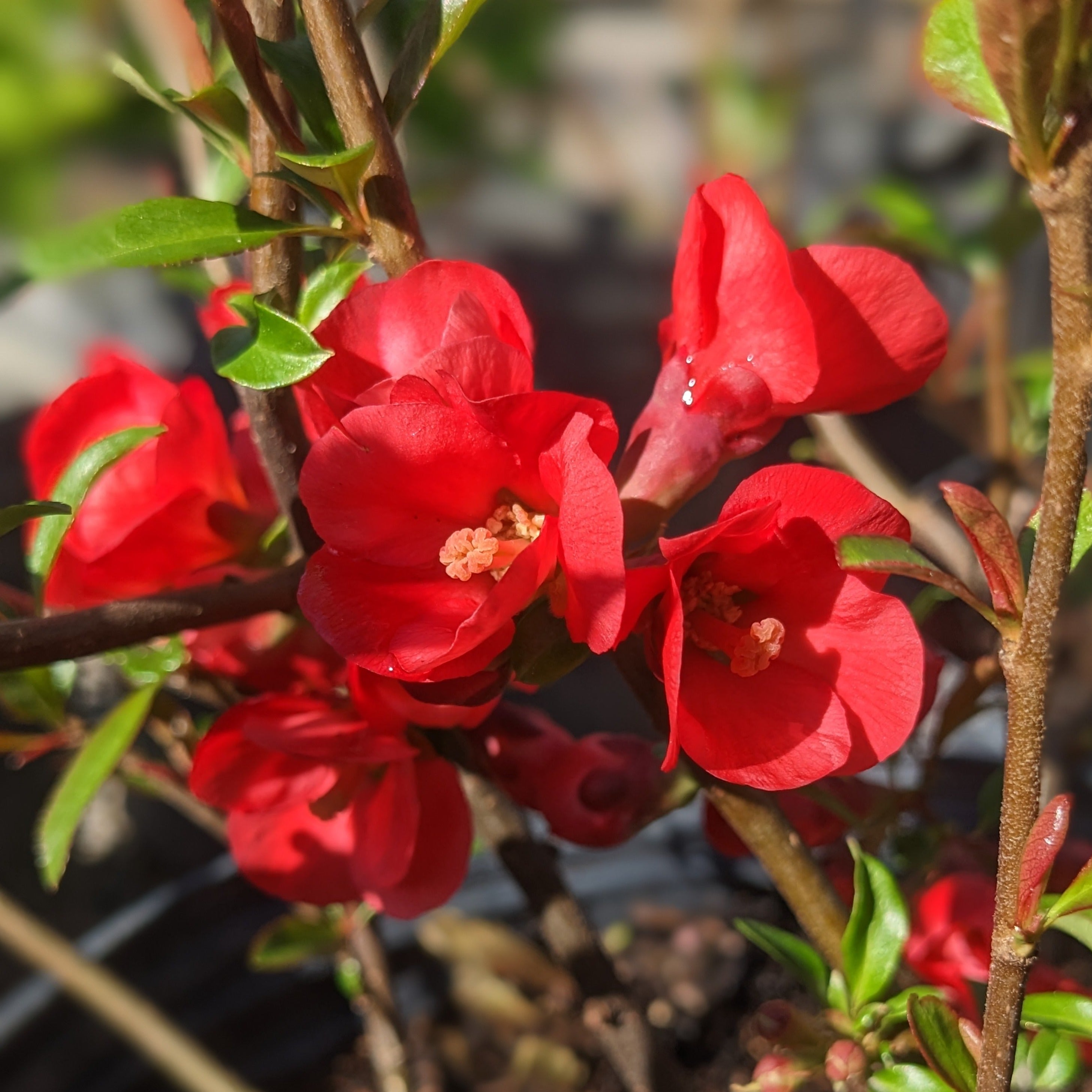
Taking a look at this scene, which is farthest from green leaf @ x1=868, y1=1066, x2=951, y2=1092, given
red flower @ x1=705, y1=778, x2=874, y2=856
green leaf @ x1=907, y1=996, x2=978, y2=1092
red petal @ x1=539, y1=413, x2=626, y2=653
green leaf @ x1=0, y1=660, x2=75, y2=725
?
green leaf @ x1=0, y1=660, x2=75, y2=725

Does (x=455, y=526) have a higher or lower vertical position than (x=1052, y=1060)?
higher

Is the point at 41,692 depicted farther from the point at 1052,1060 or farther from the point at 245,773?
the point at 1052,1060

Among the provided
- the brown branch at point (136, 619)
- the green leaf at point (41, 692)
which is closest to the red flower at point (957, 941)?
the brown branch at point (136, 619)

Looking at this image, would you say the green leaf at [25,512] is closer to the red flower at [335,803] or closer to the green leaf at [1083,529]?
the red flower at [335,803]

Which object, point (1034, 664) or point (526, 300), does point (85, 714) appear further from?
point (526, 300)

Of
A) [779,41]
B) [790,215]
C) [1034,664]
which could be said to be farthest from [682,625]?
[779,41]

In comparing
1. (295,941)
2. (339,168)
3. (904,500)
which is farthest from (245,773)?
(904,500)
